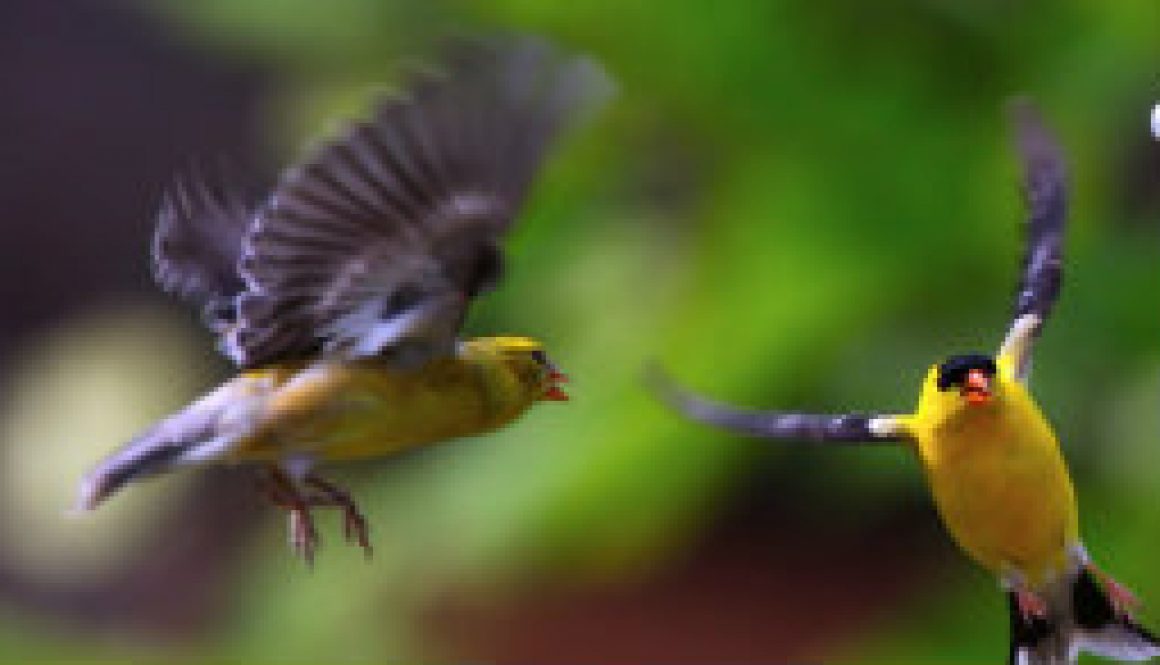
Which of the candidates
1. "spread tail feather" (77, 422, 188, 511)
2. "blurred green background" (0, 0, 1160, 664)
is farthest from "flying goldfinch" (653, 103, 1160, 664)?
"blurred green background" (0, 0, 1160, 664)

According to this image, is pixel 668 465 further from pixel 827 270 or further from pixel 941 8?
pixel 941 8

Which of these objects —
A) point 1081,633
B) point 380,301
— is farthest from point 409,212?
point 1081,633

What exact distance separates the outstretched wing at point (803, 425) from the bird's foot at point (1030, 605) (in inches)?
3.6

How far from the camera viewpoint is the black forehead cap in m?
0.72

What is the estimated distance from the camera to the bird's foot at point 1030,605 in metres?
0.81

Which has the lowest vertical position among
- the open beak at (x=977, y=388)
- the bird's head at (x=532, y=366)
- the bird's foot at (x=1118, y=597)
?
the bird's foot at (x=1118, y=597)

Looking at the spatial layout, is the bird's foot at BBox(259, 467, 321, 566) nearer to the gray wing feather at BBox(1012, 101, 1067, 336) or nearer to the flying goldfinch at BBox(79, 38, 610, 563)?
the flying goldfinch at BBox(79, 38, 610, 563)

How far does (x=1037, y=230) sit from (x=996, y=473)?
191mm

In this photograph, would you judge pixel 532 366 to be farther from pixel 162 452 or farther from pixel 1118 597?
pixel 1118 597

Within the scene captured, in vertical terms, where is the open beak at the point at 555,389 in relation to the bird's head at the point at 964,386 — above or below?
above

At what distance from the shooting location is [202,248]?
0.92 metres

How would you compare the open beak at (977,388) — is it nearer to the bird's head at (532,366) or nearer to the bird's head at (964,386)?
the bird's head at (964,386)

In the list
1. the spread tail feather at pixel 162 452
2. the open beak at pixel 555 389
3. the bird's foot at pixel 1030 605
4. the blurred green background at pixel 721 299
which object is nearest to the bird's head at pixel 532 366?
the open beak at pixel 555 389

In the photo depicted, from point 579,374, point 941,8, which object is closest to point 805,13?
point 941,8
